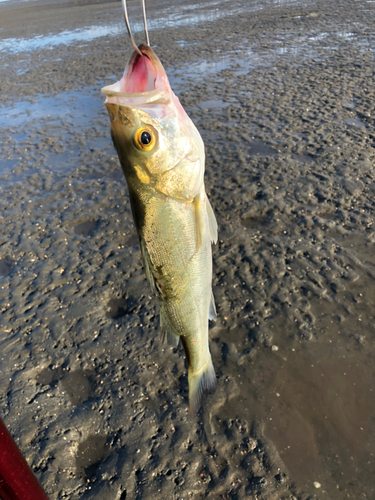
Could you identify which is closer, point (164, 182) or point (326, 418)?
point (164, 182)

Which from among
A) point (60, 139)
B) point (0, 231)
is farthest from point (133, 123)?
point (60, 139)

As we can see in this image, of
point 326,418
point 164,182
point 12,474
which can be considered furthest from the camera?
point 326,418

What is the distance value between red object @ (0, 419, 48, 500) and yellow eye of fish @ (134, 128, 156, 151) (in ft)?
4.38

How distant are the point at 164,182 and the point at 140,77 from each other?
51 cm

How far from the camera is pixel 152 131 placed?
74.7 inches

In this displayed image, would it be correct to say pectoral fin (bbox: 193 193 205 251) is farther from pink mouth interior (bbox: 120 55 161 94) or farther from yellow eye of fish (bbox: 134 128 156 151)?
pink mouth interior (bbox: 120 55 161 94)

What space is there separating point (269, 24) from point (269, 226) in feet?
47.7

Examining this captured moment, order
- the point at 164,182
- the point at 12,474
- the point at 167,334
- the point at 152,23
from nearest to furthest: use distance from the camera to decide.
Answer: the point at 12,474
the point at 164,182
the point at 167,334
the point at 152,23

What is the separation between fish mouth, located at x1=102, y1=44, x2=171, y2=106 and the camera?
178 centimetres

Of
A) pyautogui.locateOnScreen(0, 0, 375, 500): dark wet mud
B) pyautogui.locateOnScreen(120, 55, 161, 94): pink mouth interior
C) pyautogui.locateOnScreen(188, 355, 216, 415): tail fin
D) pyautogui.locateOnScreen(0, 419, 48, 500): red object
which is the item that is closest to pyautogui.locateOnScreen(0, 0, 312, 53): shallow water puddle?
pyautogui.locateOnScreen(0, 0, 375, 500): dark wet mud

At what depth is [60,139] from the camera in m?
8.27

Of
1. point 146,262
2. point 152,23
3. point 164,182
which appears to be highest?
point 164,182

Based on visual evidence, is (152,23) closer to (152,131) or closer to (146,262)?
(152,131)

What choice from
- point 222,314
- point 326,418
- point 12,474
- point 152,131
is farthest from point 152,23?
point 12,474
